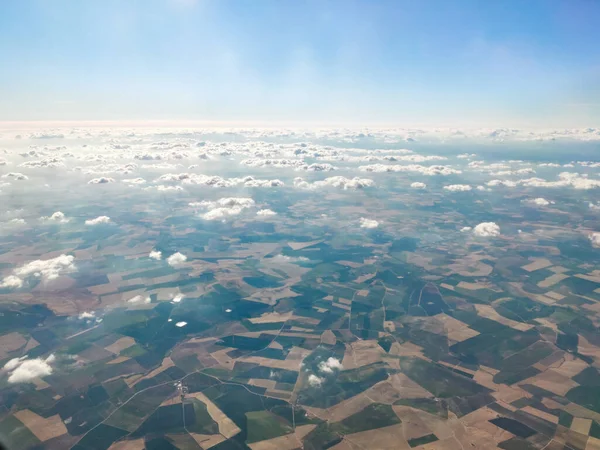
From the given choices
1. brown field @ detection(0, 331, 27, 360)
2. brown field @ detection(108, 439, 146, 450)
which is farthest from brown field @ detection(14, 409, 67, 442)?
brown field @ detection(0, 331, 27, 360)

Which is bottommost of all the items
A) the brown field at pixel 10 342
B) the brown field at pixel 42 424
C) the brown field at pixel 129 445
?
the brown field at pixel 10 342

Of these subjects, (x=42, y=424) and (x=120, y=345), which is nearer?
(x=42, y=424)

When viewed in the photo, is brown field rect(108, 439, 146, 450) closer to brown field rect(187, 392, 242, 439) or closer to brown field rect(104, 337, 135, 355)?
brown field rect(187, 392, 242, 439)

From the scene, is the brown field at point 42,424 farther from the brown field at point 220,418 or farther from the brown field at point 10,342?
the brown field at point 10,342

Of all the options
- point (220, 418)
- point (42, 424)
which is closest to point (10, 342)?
point (42, 424)

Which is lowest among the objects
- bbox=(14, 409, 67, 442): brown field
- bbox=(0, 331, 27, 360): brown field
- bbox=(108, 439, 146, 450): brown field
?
bbox=(0, 331, 27, 360): brown field

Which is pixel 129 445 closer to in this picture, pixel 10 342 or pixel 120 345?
pixel 120 345

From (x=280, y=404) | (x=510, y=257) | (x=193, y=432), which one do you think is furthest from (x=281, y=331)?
(x=510, y=257)

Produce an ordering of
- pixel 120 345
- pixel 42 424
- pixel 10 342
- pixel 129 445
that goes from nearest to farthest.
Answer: pixel 129 445 → pixel 42 424 → pixel 10 342 → pixel 120 345

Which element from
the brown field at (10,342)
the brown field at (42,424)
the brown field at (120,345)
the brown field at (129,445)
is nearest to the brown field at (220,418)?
the brown field at (129,445)
